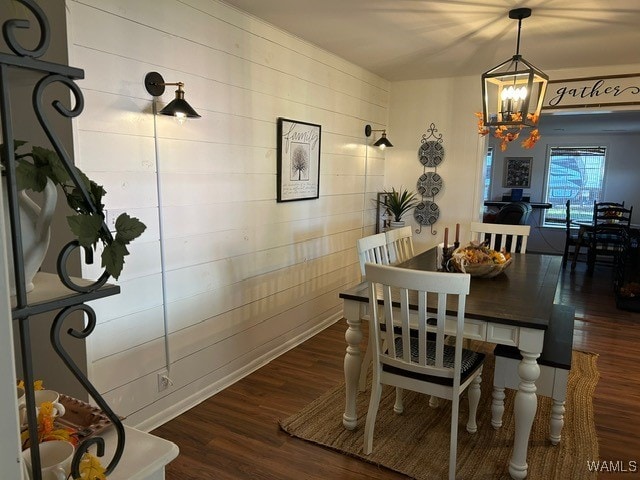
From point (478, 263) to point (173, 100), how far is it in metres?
1.95

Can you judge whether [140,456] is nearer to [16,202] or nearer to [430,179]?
[16,202]

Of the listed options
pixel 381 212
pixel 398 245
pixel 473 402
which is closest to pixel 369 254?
pixel 398 245

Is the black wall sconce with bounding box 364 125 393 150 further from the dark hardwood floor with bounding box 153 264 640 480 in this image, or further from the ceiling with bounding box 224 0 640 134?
the dark hardwood floor with bounding box 153 264 640 480

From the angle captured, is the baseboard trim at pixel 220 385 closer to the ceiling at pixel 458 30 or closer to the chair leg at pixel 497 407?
the chair leg at pixel 497 407

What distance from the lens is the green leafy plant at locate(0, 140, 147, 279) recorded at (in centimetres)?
77

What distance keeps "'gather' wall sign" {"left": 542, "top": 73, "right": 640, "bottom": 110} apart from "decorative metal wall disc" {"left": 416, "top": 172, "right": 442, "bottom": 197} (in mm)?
1210

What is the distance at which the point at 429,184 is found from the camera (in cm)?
493

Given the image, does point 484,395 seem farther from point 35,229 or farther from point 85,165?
point 35,229

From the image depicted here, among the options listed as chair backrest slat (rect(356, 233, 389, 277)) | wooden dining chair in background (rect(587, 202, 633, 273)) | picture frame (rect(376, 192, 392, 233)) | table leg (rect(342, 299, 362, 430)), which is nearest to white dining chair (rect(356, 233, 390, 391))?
chair backrest slat (rect(356, 233, 389, 277))

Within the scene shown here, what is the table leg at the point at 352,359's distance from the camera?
245 centimetres

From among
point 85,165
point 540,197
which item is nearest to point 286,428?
point 85,165

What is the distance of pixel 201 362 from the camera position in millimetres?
2846

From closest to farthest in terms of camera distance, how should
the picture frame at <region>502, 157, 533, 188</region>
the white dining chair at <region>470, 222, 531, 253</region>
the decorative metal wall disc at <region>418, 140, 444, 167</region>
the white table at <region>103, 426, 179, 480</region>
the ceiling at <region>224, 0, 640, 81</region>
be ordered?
the white table at <region>103, 426, 179, 480</region> → the ceiling at <region>224, 0, 640, 81</region> → the white dining chair at <region>470, 222, 531, 253</region> → the decorative metal wall disc at <region>418, 140, 444, 167</region> → the picture frame at <region>502, 157, 533, 188</region>

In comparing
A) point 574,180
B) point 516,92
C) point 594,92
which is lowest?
point 574,180
